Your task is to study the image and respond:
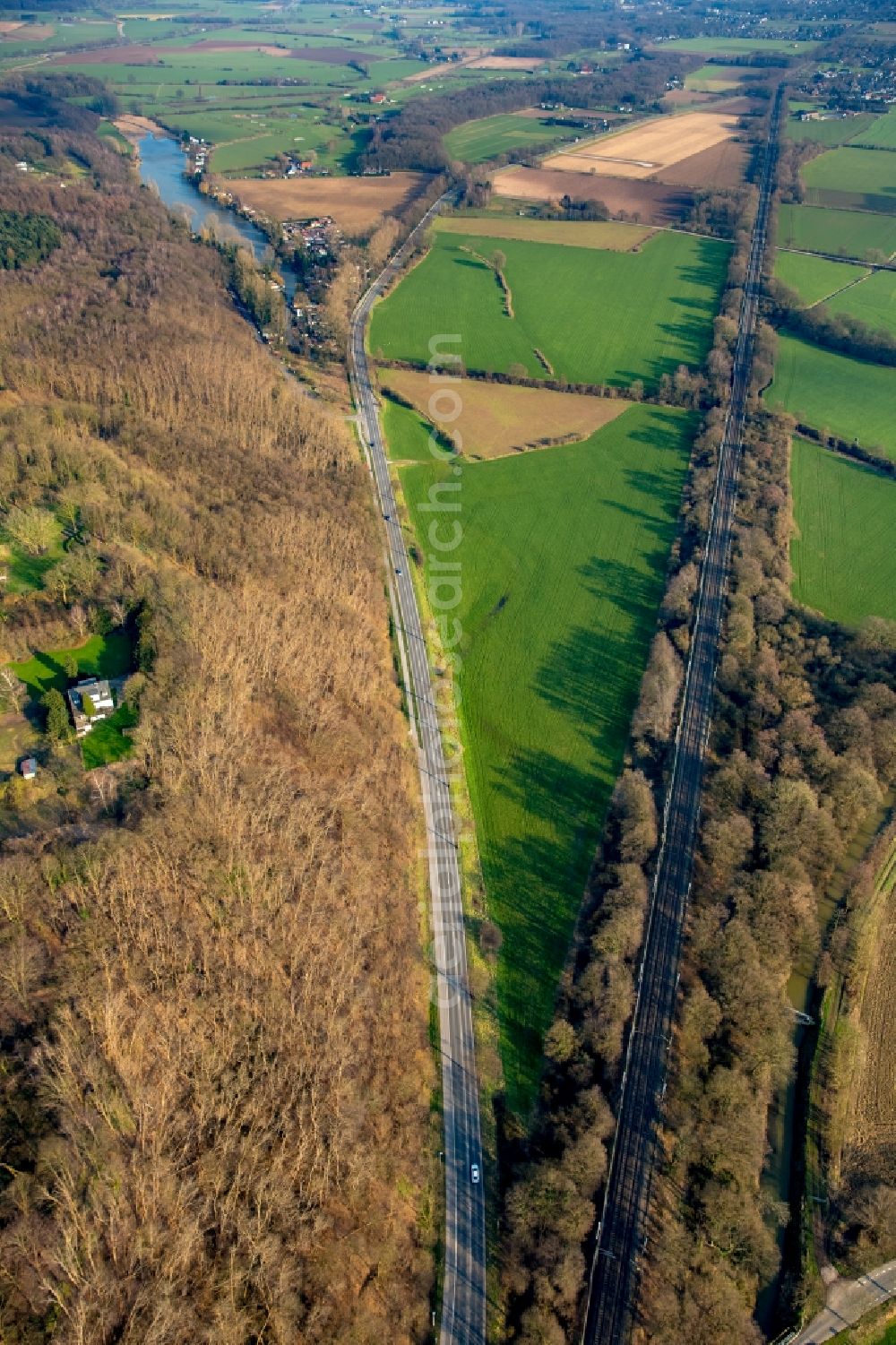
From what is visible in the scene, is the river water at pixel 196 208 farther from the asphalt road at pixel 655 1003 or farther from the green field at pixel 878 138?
the green field at pixel 878 138

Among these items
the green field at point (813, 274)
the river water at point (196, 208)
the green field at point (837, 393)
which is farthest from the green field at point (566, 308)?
the river water at point (196, 208)

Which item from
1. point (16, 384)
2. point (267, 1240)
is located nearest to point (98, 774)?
point (267, 1240)

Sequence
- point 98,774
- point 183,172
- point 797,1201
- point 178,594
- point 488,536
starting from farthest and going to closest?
point 183,172
point 488,536
point 178,594
point 98,774
point 797,1201

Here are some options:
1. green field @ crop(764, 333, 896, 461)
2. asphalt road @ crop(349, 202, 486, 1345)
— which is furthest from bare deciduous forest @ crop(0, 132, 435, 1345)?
green field @ crop(764, 333, 896, 461)

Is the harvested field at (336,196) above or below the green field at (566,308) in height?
above

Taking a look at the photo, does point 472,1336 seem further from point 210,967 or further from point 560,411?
point 560,411
